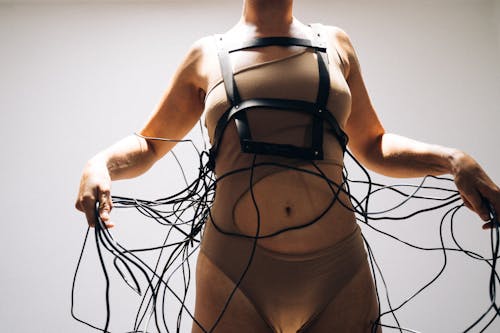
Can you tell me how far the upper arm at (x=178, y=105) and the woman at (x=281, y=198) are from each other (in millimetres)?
86

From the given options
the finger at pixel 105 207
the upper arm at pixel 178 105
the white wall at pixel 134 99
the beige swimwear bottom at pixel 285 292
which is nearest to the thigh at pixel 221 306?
the beige swimwear bottom at pixel 285 292

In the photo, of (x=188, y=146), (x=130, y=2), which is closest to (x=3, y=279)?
(x=188, y=146)

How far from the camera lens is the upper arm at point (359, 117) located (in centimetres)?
94

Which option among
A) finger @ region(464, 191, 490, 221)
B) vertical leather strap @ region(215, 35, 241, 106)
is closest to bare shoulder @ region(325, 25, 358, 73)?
vertical leather strap @ region(215, 35, 241, 106)

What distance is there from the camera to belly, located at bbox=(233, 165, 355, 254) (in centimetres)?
75

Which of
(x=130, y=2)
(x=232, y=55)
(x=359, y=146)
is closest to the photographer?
(x=232, y=55)

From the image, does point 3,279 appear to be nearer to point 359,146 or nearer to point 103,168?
point 103,168

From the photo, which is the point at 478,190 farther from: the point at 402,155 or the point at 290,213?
the point at 290,213

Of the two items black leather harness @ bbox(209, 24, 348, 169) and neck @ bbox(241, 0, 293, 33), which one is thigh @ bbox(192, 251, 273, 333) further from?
neck @ bbox(241, 0, 293, 33)

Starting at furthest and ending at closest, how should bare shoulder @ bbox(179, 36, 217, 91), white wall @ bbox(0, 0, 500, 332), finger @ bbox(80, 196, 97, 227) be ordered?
white wall @ bbox(0, 0, 500, 332)
bare shoulder @ bbox(179, 36, 217, 91)
finger @ bbox(80, 196, 97, 227)

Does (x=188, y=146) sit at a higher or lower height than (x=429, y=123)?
lower

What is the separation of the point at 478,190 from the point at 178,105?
577mm

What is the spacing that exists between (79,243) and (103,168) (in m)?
0.97

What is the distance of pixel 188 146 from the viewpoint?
1.73 m
